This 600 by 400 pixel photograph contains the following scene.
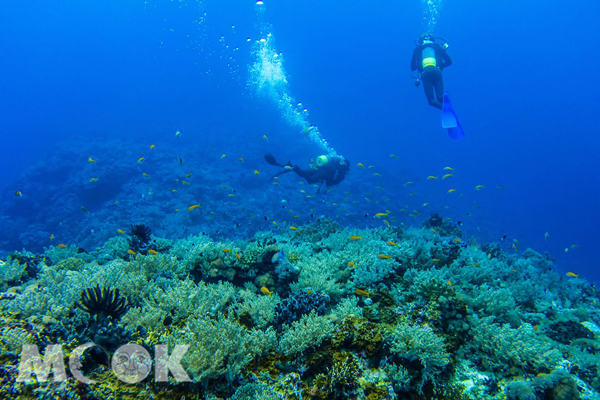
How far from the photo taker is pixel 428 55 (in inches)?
477

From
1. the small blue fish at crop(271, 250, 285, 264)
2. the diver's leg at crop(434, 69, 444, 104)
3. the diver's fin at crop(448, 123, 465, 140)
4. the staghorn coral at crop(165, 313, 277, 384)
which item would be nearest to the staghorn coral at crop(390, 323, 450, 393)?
the staghorn coral at crop(165, 313, 277, 384)

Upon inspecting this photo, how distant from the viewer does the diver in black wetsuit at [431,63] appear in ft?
39.2

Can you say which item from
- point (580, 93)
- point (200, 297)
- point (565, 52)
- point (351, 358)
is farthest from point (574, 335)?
point (580, 93)

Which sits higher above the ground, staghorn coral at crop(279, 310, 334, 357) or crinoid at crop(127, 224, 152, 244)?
crinoid at crop(127, 224, 152, 244)

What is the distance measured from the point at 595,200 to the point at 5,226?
188988 millimetres

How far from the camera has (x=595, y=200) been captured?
112m

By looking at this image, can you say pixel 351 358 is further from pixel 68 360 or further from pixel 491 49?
pixel 491 49

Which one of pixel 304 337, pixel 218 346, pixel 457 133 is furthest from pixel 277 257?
pixel 457 133

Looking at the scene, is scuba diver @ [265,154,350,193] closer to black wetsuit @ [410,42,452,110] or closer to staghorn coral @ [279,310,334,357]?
black wetsuit @ [410,42,452,110]

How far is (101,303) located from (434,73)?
49.3 feet

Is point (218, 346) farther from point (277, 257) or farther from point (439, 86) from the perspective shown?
point (439, 86)

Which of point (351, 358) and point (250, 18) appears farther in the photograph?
point (250, 18)

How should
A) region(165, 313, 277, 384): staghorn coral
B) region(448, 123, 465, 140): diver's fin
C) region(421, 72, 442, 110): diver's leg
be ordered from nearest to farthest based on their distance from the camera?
1. region(165, 313, 277, 384): staghorn coral
2. region(448, 123, 465, 140): diver's fin
3. region(421, 72, 442, 110): diver's leg

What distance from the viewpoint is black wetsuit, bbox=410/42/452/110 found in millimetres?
12000
